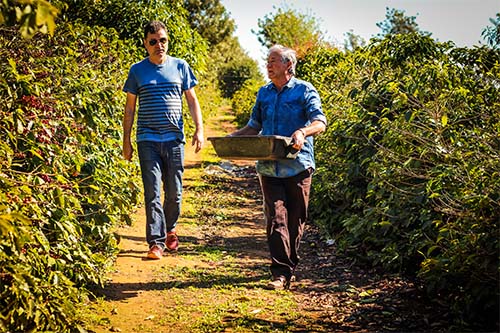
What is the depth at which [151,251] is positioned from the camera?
5.88 meters

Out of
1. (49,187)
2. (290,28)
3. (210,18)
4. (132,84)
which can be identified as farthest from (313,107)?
(210,18)

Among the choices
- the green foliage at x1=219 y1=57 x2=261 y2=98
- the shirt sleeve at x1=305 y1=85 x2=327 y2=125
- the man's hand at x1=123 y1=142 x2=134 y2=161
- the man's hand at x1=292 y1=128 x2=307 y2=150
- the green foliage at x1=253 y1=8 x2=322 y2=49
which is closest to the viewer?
the man's hand at x1=292 y1=128 x2=307 y2=150

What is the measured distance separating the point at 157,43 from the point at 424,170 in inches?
103

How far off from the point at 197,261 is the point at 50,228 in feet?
7.24

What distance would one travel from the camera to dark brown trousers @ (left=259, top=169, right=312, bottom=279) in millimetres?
5184

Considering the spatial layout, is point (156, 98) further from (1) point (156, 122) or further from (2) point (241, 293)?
(2) point (241, 293)

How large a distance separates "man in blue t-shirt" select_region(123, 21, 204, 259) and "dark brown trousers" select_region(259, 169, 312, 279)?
1.06 metres

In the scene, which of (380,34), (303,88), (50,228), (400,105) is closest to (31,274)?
(50,228)

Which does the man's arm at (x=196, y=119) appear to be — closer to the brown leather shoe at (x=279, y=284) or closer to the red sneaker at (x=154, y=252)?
the red sneaker at (x=154, y=252)

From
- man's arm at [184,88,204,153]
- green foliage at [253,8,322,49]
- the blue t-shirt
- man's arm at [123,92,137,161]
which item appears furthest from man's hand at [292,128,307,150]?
green foliage at [253,8,322,49]

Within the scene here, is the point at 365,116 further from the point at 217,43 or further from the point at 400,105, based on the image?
the point at 217,43

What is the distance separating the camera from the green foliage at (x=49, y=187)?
11.2 ft

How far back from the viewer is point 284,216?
523 centimetres

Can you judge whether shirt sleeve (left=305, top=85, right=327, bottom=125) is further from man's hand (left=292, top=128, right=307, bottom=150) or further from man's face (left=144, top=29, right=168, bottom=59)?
man's face (left=144, top=29, right=168, bottom=59)
